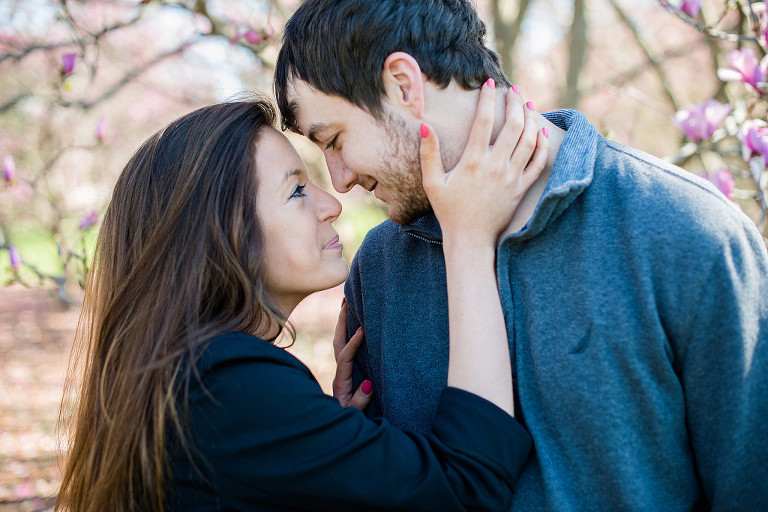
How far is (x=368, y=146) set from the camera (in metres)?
1.77

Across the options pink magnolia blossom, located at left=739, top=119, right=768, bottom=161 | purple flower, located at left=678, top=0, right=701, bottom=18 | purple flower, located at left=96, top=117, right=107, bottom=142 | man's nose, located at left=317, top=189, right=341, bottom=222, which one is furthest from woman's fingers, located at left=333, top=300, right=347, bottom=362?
purple flower, located at left=96, top=117, right=107, bottom=142

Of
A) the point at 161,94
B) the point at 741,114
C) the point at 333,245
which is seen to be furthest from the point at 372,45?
the point at 161,94

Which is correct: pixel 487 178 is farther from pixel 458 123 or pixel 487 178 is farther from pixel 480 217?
pixel 458 123

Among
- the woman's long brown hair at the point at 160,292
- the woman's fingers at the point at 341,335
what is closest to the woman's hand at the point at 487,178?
the woman's long brown hair at the point at 160,292

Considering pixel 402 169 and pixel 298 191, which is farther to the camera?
pixel 298 191

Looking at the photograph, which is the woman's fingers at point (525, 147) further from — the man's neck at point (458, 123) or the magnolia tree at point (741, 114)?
the magnolia tree at point (741, 114)

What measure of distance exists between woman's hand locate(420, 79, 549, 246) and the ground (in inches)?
44.8

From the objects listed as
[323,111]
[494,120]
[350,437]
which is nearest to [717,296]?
[494,120]

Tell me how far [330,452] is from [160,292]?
2.01 feet

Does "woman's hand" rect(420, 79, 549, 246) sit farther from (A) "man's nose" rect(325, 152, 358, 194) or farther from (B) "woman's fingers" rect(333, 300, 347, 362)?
(B) "woman's fingers" rect(333, 300, 347, 362)

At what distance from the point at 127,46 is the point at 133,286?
656 centimetres

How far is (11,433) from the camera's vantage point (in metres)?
5.88

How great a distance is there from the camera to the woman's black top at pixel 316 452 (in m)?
1.42

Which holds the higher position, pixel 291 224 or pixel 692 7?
pixel 692 7
